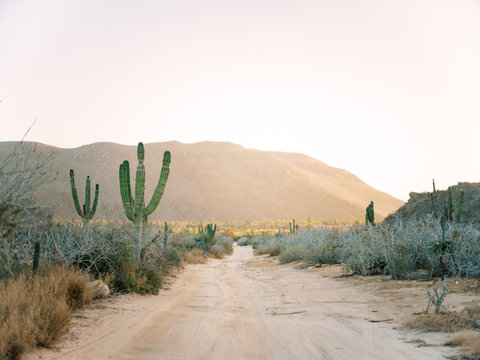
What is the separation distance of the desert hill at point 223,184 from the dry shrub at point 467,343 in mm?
70630

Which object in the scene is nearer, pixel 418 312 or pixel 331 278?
pixel 418 312

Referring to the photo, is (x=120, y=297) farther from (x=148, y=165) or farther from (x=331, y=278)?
(x=148, y=165)

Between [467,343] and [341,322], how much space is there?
228 centimetres

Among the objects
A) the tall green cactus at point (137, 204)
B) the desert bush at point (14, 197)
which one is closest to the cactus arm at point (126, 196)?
the tall green cactus at point (137, 204)

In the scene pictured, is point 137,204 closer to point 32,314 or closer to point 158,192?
point 158,192

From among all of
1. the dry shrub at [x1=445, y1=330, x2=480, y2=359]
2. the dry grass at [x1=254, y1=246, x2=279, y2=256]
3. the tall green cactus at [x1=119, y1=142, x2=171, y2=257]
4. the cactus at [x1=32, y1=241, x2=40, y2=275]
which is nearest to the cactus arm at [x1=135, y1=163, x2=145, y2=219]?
the tall green cactus at [x1=119, y1=142, x2=171, y2=257]

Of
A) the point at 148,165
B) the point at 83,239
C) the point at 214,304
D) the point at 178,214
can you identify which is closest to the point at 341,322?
the point at 214,304

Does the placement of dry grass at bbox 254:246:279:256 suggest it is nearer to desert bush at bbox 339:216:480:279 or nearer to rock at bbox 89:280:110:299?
desert bush at bbox 339:216:480:279

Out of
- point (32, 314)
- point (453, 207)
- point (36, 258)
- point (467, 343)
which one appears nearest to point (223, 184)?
point (453, 207)

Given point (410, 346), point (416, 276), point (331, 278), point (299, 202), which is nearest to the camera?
point (410, 346)

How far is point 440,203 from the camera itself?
25250 mm

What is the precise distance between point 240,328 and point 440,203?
23159 mm

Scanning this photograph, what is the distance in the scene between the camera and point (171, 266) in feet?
43.4

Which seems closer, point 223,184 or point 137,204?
point 137,204
